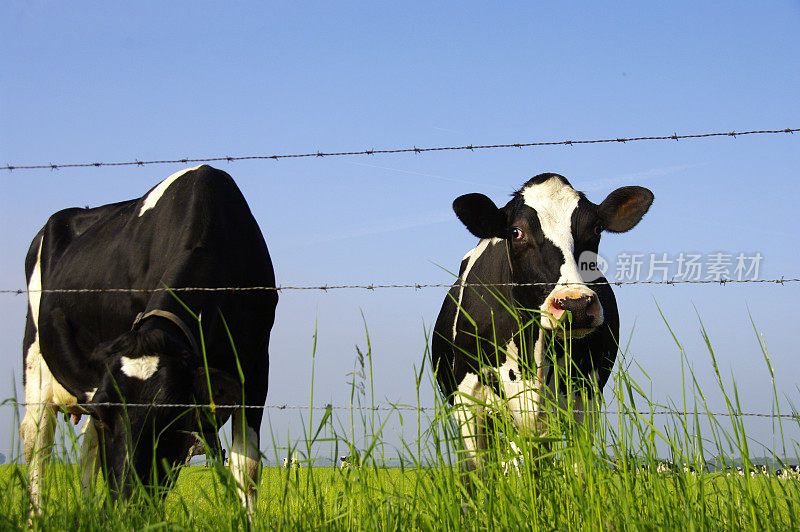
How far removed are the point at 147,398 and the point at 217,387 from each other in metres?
0.43

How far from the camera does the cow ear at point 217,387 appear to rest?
4320 millimetres

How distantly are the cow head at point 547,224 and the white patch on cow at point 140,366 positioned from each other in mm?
2498

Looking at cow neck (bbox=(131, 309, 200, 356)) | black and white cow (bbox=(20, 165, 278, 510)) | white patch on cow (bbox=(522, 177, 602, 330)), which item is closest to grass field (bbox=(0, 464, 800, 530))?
black and white cow (bbox=(20, 165, 278, 510))

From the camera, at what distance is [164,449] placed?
4.14m

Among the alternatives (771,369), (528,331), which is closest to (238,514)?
(771,369)

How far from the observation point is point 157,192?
685 centimetres

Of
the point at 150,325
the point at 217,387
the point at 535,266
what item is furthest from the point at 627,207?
the point at 150,325

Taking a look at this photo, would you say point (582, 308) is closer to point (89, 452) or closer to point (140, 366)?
point (140, 366)

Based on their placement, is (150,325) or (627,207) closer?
(150,325)

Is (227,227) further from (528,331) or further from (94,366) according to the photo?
(528,331)

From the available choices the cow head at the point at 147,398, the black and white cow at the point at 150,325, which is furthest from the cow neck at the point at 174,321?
the cow head at the point at 147,398

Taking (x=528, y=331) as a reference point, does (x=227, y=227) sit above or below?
above

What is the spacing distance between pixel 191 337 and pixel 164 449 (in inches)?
31.9

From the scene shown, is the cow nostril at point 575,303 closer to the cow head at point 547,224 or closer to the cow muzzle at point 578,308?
the cow muzzle at point 578,308
